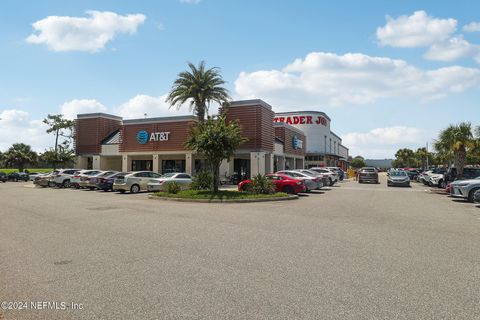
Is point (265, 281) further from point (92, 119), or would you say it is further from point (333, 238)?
point (92, 119)

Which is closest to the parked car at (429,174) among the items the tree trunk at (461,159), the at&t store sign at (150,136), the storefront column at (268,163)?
the tree trunk at (461,159)

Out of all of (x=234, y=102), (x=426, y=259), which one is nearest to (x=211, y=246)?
(x=426, y=259)

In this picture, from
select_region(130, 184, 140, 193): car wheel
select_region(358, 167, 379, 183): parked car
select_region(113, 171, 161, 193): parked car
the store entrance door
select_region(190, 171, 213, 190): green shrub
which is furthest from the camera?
select_region(358, 167, 379, 183): parked car

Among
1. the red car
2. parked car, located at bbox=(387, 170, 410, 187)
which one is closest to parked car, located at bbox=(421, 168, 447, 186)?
parked car, located at bbox=(387, 170, 410, 187)

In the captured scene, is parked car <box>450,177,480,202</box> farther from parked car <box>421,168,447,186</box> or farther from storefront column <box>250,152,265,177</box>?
storefront column <box>250,152,265,177</box>

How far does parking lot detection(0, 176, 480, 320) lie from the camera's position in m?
4.48

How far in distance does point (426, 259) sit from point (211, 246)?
431cm

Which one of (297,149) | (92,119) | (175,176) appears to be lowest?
(175,176)

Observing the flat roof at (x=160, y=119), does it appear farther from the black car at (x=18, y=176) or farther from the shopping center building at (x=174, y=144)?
the black car at (x=18, y=176)

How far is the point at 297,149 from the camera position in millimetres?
49156

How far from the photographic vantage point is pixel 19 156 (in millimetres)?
69312

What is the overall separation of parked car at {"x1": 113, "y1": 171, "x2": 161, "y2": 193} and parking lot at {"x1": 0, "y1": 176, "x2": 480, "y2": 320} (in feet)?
43.8

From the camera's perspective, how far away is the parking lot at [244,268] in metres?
4.48

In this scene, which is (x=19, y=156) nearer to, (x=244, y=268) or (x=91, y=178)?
(x=91, y=178)
